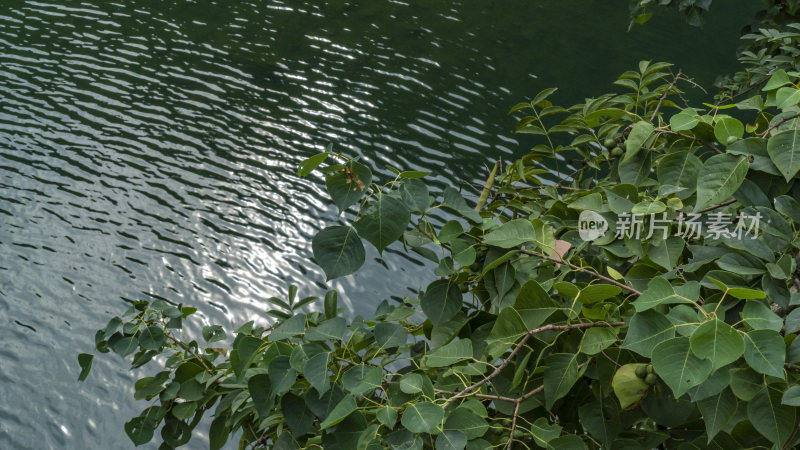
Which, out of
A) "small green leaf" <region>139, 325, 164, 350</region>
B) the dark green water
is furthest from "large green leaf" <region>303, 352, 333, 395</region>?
the dark green water

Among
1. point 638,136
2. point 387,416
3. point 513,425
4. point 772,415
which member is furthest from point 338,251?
point 772,415

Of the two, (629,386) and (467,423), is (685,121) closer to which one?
(629,386)

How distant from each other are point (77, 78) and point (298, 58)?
3.54m

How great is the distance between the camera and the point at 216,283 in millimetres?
7359

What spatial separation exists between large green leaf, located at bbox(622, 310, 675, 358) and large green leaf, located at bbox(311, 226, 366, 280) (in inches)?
25.0

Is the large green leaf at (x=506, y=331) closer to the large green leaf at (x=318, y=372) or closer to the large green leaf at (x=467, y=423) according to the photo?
the large green leaf at (x=467, y=423)

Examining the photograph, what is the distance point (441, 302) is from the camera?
6.21 feet

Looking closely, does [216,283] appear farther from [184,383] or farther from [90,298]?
[184,383]

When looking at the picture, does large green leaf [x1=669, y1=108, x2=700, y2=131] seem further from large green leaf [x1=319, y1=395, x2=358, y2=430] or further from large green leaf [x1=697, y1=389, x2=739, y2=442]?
large green leaf [x1=319, y1=395, x2=358, y2=430]

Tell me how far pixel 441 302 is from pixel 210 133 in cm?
861

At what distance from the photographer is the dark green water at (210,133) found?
267 inches

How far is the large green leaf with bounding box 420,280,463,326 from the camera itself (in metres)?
1.88

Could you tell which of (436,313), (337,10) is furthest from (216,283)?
(337,10)

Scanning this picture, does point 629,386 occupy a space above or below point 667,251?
below
